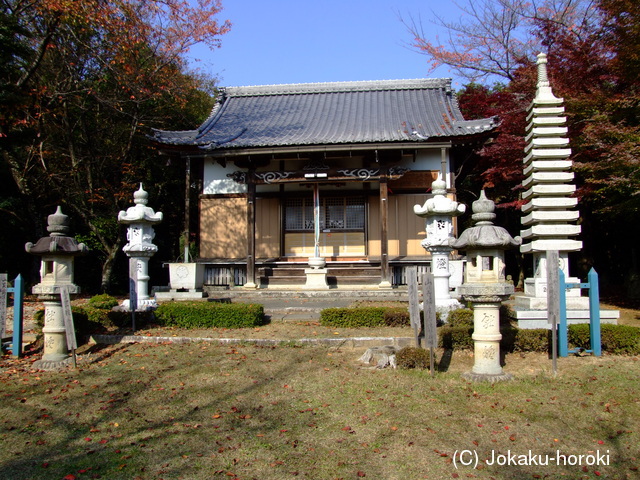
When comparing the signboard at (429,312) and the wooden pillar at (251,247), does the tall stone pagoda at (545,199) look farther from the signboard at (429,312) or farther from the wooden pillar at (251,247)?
the wooden pillar at (251,247)

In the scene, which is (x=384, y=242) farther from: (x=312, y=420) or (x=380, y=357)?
(x=312, y=420)

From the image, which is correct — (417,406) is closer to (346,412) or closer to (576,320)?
(346,412)

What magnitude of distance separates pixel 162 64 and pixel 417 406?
1429 cm

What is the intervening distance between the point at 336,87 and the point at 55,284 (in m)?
14.6

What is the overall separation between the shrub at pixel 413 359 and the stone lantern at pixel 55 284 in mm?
4836

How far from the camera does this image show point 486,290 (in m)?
6.11

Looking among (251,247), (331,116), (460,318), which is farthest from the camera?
(331,116)

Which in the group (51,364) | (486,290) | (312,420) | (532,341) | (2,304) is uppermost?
(486,290)

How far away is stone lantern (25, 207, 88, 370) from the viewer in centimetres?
742

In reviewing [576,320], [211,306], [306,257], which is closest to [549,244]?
[576,320]

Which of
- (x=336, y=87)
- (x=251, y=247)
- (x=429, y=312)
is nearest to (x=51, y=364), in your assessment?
(x=429, y=312)

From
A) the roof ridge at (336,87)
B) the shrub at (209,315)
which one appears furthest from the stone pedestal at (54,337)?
the roof ridge at (336,87)

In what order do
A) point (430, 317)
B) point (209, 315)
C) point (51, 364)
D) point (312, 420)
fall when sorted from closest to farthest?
point (312, 420)
point (430, 317)
point (51, 364)
point (209, 315)

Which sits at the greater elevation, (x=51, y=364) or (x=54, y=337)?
(x=54, y=337)
